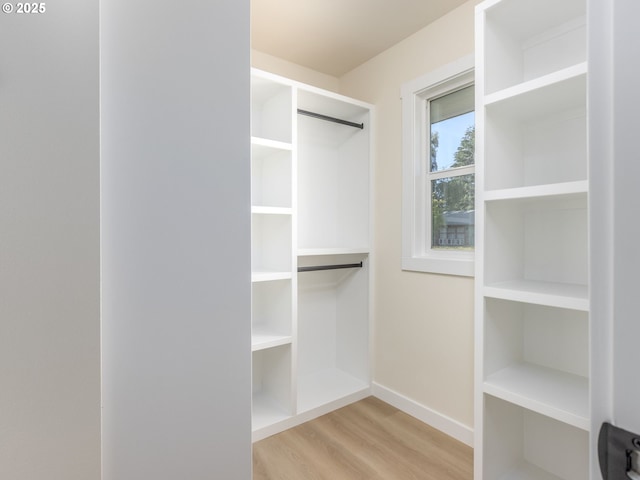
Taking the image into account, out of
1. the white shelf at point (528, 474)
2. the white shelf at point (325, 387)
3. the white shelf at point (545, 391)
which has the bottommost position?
the white shelf at point (528, 474)

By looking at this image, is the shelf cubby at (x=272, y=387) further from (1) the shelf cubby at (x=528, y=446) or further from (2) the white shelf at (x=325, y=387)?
(1) the shelf cubby at (x=528, y=446)

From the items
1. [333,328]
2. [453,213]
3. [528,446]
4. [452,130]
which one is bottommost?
[528,446]

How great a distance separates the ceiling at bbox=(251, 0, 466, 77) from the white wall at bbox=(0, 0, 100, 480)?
5.03 feet

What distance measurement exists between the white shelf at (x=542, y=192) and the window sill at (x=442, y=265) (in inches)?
20.9

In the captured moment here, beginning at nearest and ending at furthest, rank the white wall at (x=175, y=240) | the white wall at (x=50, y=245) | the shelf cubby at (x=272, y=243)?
1. the white wall at (x=50, y=245)
2. the white wall at (x=175, y=240)
3. the shelf cubby at (x=272, y=243)

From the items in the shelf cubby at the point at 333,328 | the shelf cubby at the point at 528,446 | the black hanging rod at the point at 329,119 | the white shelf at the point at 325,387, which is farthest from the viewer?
the shelf cubby at the point at 333,328

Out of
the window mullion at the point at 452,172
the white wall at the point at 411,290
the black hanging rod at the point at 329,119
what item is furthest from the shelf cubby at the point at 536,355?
the black hanging rod at the point at 329,119

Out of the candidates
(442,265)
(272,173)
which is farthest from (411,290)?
(272,173)

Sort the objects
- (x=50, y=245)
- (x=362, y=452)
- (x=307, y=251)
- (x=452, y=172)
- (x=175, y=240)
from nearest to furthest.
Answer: (x=50, y=245) → (x=175, y=240) → (x=362, y=452) → (x=452, y=172) → (x=307, y=251)

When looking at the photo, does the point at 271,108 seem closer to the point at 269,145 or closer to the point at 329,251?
the point at 269,145

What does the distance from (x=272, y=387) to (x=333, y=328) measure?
736 mm

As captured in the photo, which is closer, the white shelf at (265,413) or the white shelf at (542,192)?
the white shelf at (542,192)

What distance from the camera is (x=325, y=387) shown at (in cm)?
234

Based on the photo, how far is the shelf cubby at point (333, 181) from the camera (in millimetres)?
2434
